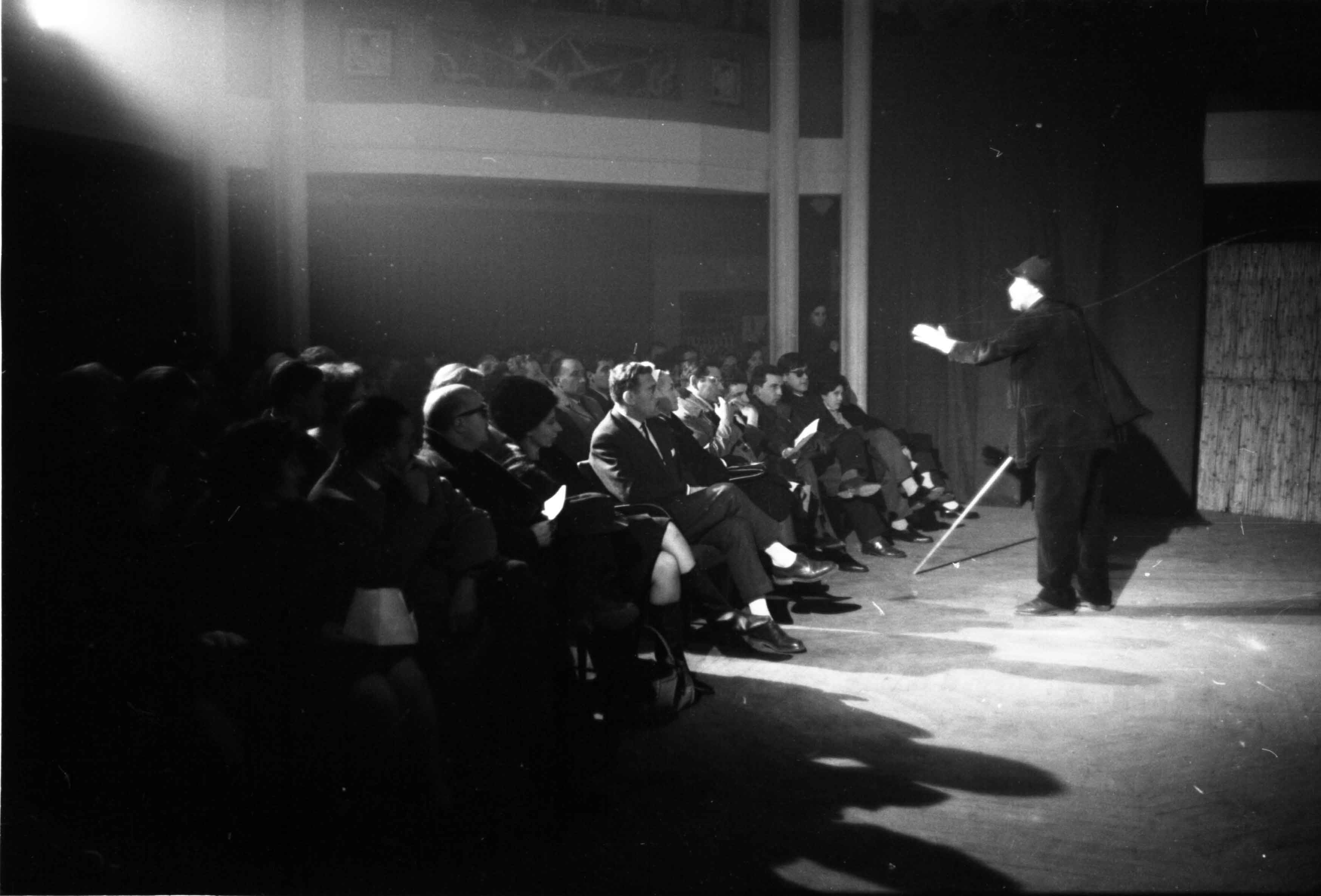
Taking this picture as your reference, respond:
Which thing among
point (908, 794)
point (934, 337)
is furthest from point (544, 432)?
point (934, 337)

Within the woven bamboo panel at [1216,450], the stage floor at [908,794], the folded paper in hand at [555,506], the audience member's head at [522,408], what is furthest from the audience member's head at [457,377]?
the woven bamboo panel at [1216,450]

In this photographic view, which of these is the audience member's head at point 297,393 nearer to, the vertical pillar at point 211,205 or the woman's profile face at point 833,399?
the vertical pillar at point 211,205

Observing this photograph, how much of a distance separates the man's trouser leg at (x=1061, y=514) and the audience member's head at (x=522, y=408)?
2.60 m

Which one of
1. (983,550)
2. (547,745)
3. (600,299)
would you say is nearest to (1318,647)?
(983,550)

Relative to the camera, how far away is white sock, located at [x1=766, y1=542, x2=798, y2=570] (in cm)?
530

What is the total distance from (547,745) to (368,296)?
9.33m

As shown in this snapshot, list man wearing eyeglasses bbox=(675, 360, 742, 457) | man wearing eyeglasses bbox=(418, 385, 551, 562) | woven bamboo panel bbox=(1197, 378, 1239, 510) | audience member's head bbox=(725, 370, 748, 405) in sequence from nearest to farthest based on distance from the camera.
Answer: man wearing eyeglasses bbox=(418, 385, 551, 562) → man wearing eyeglasses bbox=(675, 360, 742, 457) → audience member's head bbox=(725, 370, 748, 405) → woven bamboo panel bbox=(1197, 378, 1239, 510)

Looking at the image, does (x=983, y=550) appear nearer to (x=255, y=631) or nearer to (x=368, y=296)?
(x=255, y=631)

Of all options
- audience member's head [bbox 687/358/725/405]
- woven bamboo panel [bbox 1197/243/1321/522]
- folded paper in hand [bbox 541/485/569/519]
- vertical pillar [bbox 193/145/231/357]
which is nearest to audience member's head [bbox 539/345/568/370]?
audience member's head [bbox 687/358/725/405]

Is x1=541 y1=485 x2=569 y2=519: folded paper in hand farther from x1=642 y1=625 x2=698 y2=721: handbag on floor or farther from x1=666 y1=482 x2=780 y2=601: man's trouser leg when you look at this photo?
x1=666 y1=482 x2=780 y2=601: man's trouser leg

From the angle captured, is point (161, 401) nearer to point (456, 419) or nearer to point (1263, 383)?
point (456, 419)

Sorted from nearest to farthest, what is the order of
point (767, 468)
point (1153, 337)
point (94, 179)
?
point (767, 468) < point (94, 179) < point (1153, 337)

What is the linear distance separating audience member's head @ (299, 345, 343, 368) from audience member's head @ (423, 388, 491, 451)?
112 centimetres

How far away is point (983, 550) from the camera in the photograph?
7121 millimetres
